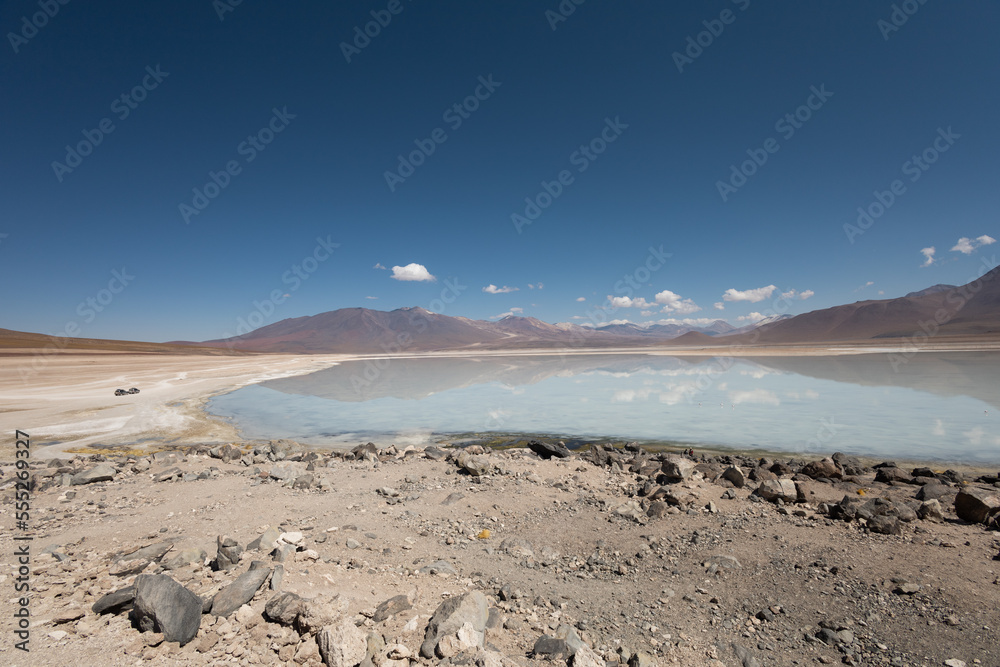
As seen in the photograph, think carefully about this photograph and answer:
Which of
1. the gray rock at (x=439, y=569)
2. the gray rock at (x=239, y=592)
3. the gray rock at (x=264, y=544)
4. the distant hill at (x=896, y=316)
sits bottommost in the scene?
the gray rock at (x=439, y=569)

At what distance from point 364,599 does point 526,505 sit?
2886 millimetres

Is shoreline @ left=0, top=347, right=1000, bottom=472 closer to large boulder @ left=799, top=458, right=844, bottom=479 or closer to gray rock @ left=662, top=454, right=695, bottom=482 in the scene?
large boulder @ left=799, top=458, right=844, bottom=479

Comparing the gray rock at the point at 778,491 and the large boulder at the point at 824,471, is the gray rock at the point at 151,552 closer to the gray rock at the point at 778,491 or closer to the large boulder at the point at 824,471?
the gray rock at the point at 778,491

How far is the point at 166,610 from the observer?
2.65m

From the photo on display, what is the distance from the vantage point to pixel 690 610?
Answer: 3.52 m

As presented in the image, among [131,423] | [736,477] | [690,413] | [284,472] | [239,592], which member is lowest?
[131,423]

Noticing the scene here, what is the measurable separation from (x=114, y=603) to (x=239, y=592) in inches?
29.3

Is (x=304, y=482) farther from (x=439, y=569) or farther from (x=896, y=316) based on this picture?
(x=896, y=316)

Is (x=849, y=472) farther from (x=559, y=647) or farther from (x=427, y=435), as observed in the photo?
(x=427, y=435)

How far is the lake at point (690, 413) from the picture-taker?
33.3 ft

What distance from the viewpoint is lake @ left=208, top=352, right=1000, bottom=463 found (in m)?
10.1

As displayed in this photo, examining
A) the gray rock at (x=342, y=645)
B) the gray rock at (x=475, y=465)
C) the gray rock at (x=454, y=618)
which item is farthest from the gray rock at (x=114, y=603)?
the gray rock at (x=475, y=465)

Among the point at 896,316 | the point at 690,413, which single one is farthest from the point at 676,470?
the point at 896,316

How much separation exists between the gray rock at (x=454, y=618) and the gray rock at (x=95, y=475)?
6.93m
